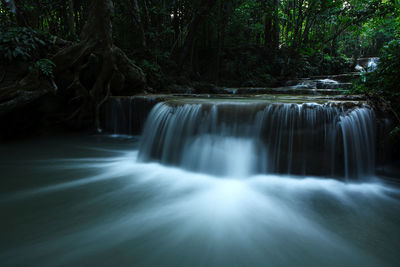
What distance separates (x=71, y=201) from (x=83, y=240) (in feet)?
2.75

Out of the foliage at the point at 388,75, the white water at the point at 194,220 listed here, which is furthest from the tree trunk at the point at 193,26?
the white water at the point at 194,220

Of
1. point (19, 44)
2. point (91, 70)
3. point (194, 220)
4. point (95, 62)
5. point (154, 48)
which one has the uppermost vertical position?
point (154, 48)

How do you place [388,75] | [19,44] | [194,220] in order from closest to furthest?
[194,220] < [388,75] < [19,44]

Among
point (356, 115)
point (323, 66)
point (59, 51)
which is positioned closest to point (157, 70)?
point (59, 51)

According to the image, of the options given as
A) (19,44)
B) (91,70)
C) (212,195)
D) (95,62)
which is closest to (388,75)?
(212,195)

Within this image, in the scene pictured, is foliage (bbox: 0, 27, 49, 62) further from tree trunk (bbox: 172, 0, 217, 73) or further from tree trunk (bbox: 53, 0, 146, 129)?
tree trunk (bbox: 172, 0, 217, 73)

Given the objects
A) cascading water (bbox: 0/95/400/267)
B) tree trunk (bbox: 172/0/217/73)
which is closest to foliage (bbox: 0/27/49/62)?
cascading water (bbox: 0/95/400/267)

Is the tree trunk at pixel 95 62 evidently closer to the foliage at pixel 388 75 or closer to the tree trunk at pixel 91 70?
the tree trunk at pixel 91 70

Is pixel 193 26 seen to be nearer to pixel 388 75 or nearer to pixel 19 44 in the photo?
pixel 19 44

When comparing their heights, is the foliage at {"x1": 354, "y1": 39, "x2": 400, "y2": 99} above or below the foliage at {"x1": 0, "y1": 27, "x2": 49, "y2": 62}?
below

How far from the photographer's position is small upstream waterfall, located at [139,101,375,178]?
11.1ft

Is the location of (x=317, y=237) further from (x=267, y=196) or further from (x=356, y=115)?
(x=356, y=115)

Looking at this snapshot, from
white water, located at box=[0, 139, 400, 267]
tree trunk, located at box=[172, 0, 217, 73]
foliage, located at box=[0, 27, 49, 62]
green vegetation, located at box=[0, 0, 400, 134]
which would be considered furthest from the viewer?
tree trunk, located at box=[172, 0, 217, 73]

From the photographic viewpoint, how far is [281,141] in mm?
3496
